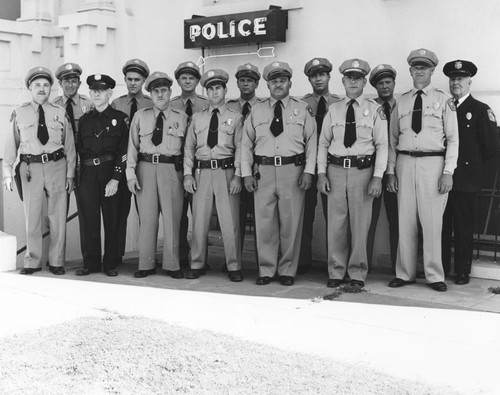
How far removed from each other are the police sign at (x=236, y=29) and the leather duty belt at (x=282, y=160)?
6.89ft

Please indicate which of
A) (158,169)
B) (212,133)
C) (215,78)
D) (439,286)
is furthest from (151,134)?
(439,286)

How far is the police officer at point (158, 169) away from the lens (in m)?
8.21

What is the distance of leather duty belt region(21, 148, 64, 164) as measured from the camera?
836 centimetres

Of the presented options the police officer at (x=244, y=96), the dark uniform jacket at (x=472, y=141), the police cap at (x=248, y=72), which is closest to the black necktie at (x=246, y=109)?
the police officer at (x=244, y=96)

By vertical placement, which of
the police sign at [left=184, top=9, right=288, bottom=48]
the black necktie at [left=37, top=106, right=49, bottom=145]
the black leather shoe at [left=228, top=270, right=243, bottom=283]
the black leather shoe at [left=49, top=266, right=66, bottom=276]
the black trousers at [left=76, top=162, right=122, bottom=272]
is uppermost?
the police sign at [left=184, top=9, right=288, bottom=48]

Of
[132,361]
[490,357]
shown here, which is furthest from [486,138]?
[132,361]

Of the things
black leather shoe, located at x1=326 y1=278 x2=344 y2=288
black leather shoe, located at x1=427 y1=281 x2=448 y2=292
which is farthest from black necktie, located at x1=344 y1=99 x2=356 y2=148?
black leather shoe, located at x1=427 y1=281 x2=448 y2=292

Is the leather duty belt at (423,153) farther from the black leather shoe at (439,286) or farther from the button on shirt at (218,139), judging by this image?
the button on shirt at (218,139)

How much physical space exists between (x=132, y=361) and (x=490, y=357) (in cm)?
247

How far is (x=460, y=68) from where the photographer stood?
296 inches

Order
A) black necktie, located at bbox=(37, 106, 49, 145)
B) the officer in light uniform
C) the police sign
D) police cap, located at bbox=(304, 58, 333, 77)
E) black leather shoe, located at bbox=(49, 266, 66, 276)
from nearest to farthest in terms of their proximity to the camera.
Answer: police cap, located at bbox=(304, 58, 333, 77) < black necktie, located at bbox=(37, 106, 49, 145) < black leather shoe, located at bbox=(49, 266, 66, 276) < the officer in light uniform < the police sign

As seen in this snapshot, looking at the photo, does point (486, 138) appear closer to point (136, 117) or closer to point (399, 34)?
point (399, 34)

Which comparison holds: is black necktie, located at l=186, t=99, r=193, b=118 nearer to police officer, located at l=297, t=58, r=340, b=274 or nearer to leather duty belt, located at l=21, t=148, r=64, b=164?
police officer, located at l=297, t=58, r=340, b=274

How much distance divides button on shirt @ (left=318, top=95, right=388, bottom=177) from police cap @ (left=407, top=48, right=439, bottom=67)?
54 centimetres
